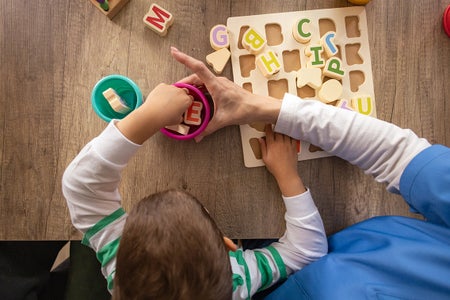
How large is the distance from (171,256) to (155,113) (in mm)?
250

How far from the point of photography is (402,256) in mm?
556

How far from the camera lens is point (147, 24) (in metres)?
0.69

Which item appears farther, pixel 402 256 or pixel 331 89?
pixel 331 89

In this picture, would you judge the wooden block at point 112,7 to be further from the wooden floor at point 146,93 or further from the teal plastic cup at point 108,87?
the teal plastic cup at point 108,87

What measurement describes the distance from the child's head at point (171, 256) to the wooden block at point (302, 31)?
15.0 inches

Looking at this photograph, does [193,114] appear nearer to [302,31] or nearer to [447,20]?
[302,31]

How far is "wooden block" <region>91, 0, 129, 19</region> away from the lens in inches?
27.0

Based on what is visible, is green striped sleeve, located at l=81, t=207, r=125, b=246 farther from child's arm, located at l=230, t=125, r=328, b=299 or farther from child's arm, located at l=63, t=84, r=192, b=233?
child's arm, located at l=230, t=125, r=328, b=299

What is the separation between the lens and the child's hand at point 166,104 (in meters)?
0.63

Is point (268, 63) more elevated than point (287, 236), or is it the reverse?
point (268, 63)

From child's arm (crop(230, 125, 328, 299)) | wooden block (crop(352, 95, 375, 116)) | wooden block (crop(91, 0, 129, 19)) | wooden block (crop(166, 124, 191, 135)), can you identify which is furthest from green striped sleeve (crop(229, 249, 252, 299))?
wooden block (crop(91, 0, 129, 19))

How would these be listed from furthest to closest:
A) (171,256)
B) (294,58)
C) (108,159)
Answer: (294,58), (108,159), (171,256)

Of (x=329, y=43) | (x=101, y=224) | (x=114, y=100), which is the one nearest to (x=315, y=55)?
(x=329, y=43)

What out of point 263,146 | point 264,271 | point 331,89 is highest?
point 331,89
